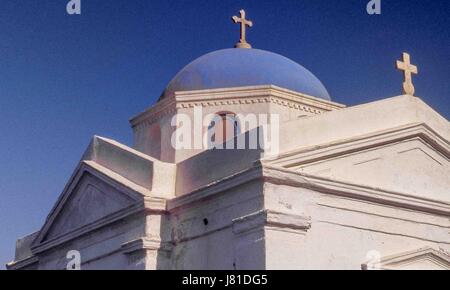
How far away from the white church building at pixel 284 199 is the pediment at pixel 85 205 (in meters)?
0.03

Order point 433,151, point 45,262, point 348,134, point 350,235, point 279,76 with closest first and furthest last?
point 350,235
point 348,134
point 433,151
point 45,262
point 279,76

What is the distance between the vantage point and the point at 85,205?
12.9 m

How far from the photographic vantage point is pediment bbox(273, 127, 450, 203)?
10.3 metres

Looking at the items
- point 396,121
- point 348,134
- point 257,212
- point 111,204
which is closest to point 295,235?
point 257,212

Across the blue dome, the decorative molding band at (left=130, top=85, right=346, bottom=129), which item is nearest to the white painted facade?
the decorative molding band at (left=130, top=85, right=346, bottom=129)

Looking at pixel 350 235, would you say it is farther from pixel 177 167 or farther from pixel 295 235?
pixel 177 167

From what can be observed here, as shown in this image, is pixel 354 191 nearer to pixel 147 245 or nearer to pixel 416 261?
pixel 416 261

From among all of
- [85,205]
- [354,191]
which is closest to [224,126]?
[85,205]

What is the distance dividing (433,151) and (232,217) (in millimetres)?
3840

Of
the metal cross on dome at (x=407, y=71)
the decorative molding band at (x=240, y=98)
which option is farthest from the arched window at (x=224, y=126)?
the metal cross on dome at (x=407, y=71)

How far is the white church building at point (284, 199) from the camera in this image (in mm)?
9570

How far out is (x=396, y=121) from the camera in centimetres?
1129

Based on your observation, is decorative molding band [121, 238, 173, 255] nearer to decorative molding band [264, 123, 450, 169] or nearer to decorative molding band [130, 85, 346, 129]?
decorative molding band [264, 123, 450, 169]
